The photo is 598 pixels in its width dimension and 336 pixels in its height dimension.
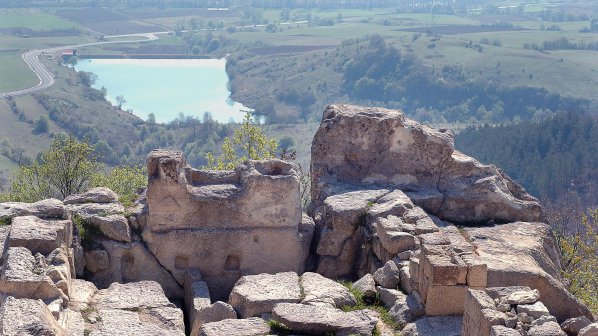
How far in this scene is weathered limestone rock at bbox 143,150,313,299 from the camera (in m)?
15.6

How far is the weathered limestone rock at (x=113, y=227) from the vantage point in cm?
1545

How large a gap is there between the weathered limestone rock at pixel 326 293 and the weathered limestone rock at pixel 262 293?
141mm

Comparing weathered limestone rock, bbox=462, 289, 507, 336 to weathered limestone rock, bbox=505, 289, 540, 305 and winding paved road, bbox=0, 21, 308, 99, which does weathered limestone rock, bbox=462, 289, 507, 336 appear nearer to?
weathered limestone rock, bbox=505, 289, 540, 305

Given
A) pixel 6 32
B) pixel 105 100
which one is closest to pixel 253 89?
pixel 105 100

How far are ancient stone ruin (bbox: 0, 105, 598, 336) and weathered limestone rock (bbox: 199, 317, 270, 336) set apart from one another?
0.03 m

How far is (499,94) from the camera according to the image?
9869 cm

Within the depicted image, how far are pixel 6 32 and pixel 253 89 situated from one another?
47297mm

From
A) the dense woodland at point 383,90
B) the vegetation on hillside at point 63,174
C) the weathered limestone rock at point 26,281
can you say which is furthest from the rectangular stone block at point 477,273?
the dense woodland at point 383,90

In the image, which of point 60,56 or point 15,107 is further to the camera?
point 60,56

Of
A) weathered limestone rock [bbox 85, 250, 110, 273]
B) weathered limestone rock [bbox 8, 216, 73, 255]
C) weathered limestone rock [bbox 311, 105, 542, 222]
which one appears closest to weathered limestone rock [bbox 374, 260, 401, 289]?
weathered limestone rock [bbox 311, 105, 542, 222]

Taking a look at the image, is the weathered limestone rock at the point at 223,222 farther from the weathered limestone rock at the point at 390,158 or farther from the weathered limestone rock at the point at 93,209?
the weathered limestone rock at the point at 390,158

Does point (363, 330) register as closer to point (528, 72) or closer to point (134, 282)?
point (134, 282)

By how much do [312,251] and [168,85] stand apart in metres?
93.0

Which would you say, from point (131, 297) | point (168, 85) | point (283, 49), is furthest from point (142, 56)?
point (131, 297)
